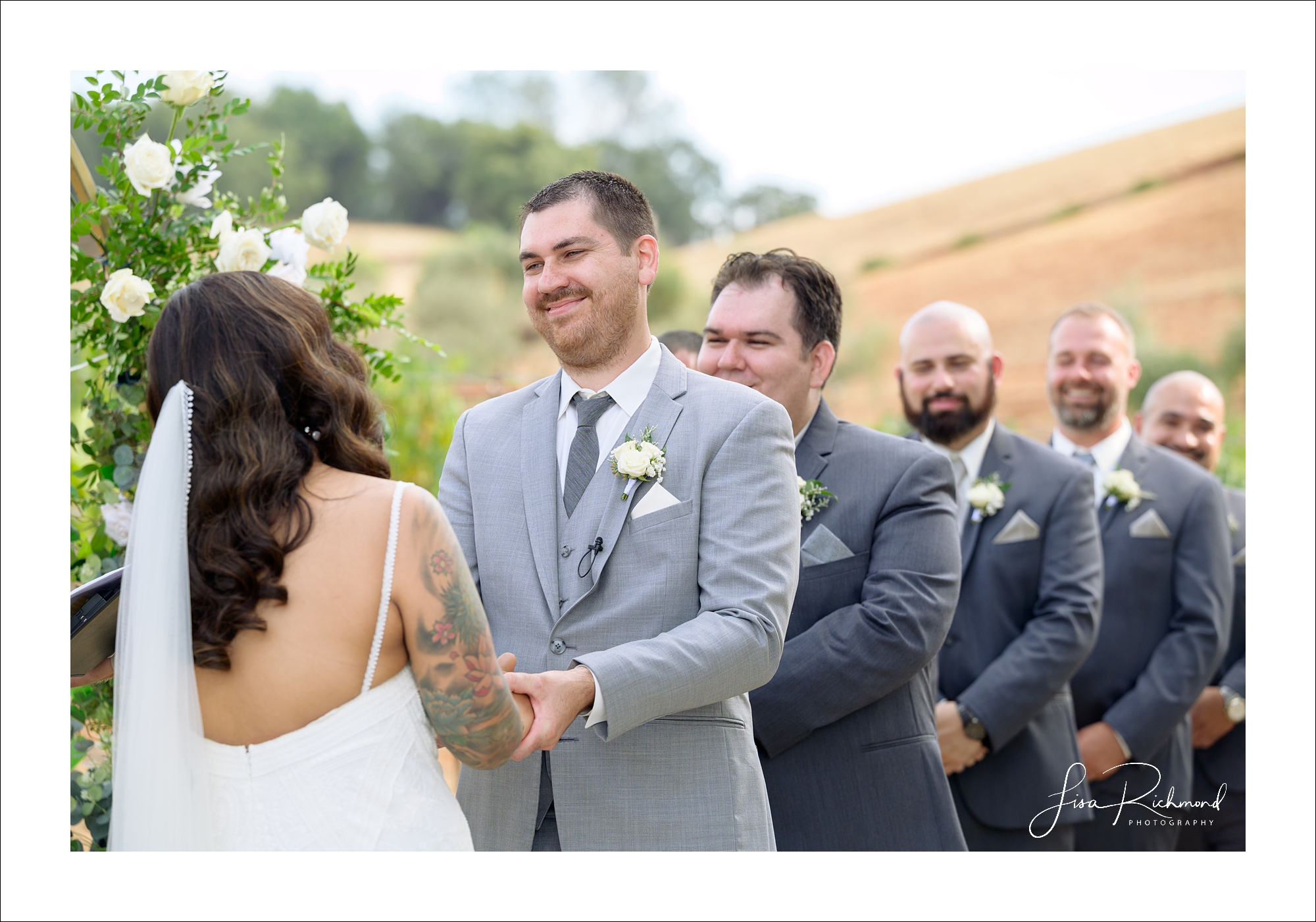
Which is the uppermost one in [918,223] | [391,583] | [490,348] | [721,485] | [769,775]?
[918,223]

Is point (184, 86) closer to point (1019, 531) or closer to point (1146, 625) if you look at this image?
point (1019, 531)

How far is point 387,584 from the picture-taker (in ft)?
6.63

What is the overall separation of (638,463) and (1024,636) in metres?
2.23

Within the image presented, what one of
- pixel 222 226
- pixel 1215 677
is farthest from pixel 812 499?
pixel 1215 677

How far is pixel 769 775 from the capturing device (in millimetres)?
3363

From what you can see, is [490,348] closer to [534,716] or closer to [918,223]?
[918,223]

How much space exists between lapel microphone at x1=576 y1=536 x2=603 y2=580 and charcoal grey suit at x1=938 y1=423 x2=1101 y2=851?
205 cm

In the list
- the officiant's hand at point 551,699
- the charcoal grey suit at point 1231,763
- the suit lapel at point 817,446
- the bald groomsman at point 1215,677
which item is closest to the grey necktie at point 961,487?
the suit lapel at point 817,446

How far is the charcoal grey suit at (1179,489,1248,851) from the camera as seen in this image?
4875 mm

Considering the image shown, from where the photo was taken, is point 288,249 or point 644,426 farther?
point 288,249

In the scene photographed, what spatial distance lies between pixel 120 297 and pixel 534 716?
5.71 ft

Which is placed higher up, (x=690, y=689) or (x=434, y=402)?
(x=434, y=402)
